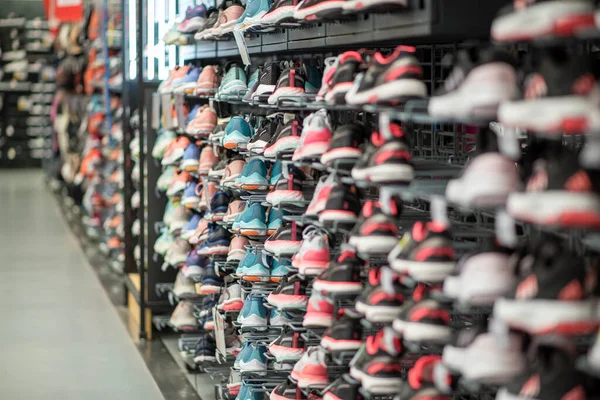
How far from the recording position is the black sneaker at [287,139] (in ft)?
14.2

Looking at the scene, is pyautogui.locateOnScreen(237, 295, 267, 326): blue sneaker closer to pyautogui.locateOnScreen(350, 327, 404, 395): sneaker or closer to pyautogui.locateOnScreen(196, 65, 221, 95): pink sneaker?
pyautogui.locateOnScreen(196, 65, 221, 95): pink sneaker

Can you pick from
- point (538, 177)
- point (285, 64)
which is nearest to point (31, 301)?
point (285, 64)

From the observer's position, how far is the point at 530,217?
221 cm

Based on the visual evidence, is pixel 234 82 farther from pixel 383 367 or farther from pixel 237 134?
pixel 383 367

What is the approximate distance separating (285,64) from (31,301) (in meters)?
5.21

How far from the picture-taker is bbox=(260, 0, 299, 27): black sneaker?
4.09 metres

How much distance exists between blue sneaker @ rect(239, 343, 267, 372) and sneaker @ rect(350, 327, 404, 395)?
1.75 meters

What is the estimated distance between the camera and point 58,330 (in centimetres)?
798

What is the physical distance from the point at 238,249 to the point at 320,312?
5.51ft

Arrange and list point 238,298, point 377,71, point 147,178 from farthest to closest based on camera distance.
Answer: point 147,178 → point 238,298 → point 377,71

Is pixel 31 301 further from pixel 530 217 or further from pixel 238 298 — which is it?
pixel 530 217

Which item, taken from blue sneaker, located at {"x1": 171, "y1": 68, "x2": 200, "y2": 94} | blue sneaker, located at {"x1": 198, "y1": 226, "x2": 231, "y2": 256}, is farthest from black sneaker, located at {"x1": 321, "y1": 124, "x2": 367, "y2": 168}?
blue sneaker, located at {"x1": 171, "y1": 68, "x2": 200, "y2": 94}

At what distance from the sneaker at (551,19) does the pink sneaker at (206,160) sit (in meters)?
4.03

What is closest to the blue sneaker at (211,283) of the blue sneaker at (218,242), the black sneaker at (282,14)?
the blue sneaker at (218,242)
